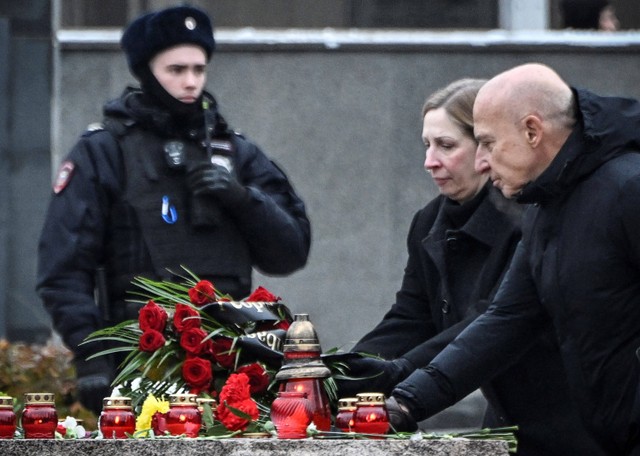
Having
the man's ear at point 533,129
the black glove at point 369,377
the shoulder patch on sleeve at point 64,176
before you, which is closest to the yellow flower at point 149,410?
the black glove at point 369,377

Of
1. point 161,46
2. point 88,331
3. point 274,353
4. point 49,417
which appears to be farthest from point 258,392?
point 161,46

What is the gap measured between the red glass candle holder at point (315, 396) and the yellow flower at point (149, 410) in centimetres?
32

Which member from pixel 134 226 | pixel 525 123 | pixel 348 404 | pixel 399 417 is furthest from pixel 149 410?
pixel 134 226

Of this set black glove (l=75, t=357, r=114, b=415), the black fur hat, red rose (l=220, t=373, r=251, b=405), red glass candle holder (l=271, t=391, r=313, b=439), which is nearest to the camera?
red glass candle holder (l=271, t=391, r=313, b=439)

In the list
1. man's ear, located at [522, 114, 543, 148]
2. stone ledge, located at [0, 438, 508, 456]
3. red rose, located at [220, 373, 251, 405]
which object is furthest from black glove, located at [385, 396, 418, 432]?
man's ear, located at [522, 114, 543, 148]

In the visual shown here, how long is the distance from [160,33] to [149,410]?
93.8 inches

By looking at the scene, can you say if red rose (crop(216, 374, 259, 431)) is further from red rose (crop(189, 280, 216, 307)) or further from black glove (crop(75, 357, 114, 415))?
black glove (crop(75, 357, 114, 415))

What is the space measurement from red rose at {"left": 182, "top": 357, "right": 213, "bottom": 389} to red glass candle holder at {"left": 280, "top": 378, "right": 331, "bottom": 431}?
12.1 inches

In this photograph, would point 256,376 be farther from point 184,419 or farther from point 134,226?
point 134,226

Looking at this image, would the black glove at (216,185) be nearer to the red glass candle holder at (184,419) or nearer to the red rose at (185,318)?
the red rose at (185,318)

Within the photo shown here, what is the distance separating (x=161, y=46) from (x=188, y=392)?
7.16 feet

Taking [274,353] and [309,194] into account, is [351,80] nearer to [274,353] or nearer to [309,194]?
[309,194]

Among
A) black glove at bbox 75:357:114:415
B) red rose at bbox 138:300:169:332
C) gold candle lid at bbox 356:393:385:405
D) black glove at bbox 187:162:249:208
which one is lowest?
black glove at bbox 75:357:114:415

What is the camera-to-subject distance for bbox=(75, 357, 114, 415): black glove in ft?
21.0
